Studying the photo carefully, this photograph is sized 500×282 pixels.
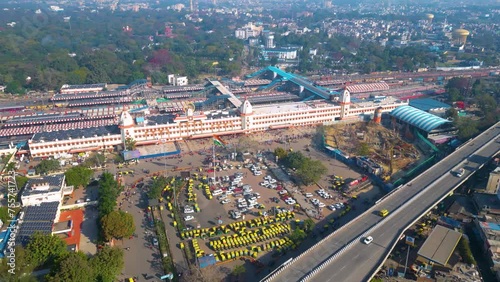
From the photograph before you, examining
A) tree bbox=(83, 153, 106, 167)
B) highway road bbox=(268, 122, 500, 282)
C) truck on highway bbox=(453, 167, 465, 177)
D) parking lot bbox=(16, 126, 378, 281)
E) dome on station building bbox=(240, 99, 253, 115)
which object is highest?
dome on station building bbox=(240, 99, 253, 115)

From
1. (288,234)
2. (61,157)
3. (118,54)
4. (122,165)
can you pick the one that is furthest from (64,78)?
(288,234)

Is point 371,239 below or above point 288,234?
above

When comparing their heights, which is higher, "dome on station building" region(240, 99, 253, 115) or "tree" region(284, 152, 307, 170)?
"dome on station building" region(240, 99, 253, 115)

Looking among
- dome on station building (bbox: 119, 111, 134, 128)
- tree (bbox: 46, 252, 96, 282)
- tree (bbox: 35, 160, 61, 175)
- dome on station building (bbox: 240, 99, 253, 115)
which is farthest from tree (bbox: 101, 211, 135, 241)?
dome on station building (bbox: 240, 99, 253, 115)

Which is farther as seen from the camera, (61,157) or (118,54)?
(118,54)

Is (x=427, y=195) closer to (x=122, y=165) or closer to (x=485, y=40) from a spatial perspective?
(x=122, y=165)

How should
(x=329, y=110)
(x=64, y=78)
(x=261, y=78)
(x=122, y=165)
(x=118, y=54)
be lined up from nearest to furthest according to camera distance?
(x=122, y=165) → (x=329, y=110) → (x=64, y=78) → (x=261, y=78) → (x=118, y=54)

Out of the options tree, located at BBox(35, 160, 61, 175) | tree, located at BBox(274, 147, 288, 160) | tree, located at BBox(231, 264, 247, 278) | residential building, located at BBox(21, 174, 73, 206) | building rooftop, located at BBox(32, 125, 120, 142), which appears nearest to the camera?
tree, located at BBox(231, 264, 247, 278)

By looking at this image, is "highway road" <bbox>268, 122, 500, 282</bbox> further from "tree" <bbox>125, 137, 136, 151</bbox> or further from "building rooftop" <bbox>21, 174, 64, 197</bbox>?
"tree" <bbox>125, 137, 136, 151</bbox>
